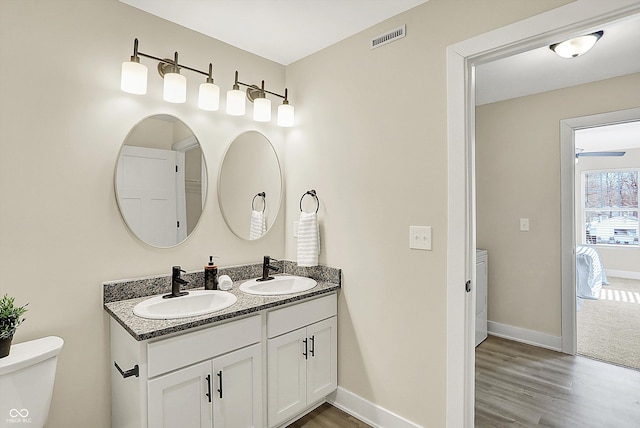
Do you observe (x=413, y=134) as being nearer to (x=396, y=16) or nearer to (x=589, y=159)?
(x=396, y=16)

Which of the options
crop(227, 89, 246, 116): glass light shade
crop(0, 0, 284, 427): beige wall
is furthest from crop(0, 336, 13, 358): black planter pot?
crop(227, 89, 246, 116): glass light shade

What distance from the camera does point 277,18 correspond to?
203 cm

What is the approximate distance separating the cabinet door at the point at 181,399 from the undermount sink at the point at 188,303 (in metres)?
0.27

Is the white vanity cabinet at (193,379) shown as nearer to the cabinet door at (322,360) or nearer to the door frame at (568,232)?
the cabinet door at (322,360)

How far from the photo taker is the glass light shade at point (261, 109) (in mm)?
2371

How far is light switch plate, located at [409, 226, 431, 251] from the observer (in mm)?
1865

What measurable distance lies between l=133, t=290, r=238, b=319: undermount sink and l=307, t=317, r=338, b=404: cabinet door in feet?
1.87

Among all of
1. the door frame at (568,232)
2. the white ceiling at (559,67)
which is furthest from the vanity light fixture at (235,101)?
the door frame at (568,232)

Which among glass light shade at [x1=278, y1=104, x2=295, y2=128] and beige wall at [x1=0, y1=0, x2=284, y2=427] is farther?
glass light shade at [x1=278, y1=104, x2=295, y2=128]

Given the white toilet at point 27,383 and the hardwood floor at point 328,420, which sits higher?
the white toilet at point 27,383

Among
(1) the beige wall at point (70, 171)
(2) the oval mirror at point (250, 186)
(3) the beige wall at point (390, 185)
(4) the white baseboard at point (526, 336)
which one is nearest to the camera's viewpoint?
(1) the beige wall at point (70, 171)

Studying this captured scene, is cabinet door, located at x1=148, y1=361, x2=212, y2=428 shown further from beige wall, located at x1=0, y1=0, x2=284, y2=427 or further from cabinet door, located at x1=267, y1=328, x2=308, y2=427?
beige wall, located at x1=0, y1=0, x2=284, y2=427

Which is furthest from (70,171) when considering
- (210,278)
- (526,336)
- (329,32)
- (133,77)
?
(526,336)

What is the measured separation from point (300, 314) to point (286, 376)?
0.35 metres
